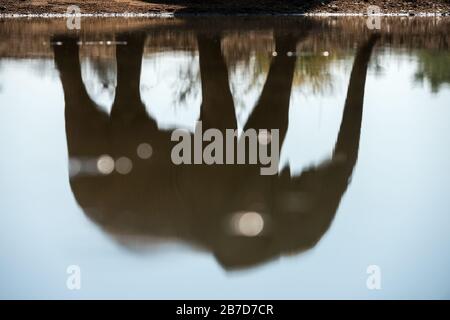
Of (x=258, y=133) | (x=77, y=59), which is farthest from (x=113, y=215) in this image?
(x=77, y=59)

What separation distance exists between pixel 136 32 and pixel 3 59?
433 centimetres

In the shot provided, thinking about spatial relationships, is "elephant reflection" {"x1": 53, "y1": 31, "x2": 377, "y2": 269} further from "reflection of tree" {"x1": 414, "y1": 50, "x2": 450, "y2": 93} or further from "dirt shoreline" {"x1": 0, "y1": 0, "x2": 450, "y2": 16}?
"dirt shoreline" {"x1": 0, "y1": 0, "x2": 450, "y2": 16}

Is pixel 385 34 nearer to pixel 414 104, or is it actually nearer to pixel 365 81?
pixel 365 81

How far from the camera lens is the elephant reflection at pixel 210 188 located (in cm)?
555

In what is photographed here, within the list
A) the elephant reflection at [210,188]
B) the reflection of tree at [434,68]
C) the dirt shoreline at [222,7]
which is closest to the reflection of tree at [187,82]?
the elephant reflection at [210,188]

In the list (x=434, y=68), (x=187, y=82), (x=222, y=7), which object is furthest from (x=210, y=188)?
(x=222, y=7)

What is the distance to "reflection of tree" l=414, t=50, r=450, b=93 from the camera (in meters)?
11.1

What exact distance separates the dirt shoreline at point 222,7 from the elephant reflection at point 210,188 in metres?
12.3

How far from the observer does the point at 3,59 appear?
1359 centimetres

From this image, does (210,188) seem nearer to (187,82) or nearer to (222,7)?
(187,82)

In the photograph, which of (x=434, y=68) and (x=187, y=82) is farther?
(x=434, y=68)

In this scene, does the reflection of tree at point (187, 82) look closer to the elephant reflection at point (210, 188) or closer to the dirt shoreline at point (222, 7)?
the elephant reflection at point (210, 188)

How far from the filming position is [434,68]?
12.5 m

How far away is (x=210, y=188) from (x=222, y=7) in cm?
1624
